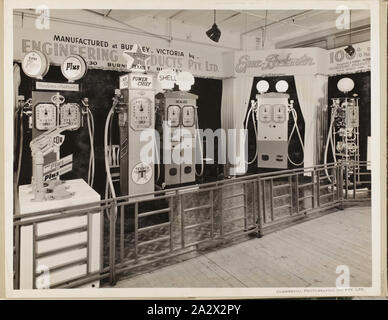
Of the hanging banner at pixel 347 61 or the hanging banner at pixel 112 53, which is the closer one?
the hanging banner at pixel 112 53

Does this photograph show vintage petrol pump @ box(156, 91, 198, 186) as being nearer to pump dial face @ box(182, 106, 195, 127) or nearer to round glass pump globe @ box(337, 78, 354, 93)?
pump dial face @ box(182, 106, 195, 127)

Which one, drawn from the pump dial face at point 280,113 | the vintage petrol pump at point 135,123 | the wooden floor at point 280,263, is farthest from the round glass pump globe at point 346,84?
the vintage petrol pump at point 135,123

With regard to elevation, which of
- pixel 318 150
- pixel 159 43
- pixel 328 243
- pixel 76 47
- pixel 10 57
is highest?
pixel 159 43

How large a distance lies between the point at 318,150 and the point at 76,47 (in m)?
4.40

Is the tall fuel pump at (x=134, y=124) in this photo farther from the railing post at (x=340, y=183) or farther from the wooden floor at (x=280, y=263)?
the railing post at (x=340, y=183)

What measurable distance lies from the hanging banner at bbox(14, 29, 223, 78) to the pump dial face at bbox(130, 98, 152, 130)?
1.88ft

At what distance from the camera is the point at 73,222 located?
2387mm

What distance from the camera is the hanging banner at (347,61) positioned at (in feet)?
16.0

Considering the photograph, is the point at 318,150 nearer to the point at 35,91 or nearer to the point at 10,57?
the point at 35,91

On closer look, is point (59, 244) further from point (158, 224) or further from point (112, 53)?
point (112, 53)

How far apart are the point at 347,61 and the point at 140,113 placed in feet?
11.7

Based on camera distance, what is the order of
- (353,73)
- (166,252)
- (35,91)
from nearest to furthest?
(166,252) → (35,91) → (353,73)

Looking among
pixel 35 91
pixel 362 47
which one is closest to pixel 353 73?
pixel 362 47

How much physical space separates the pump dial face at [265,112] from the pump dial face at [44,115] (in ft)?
11.6
